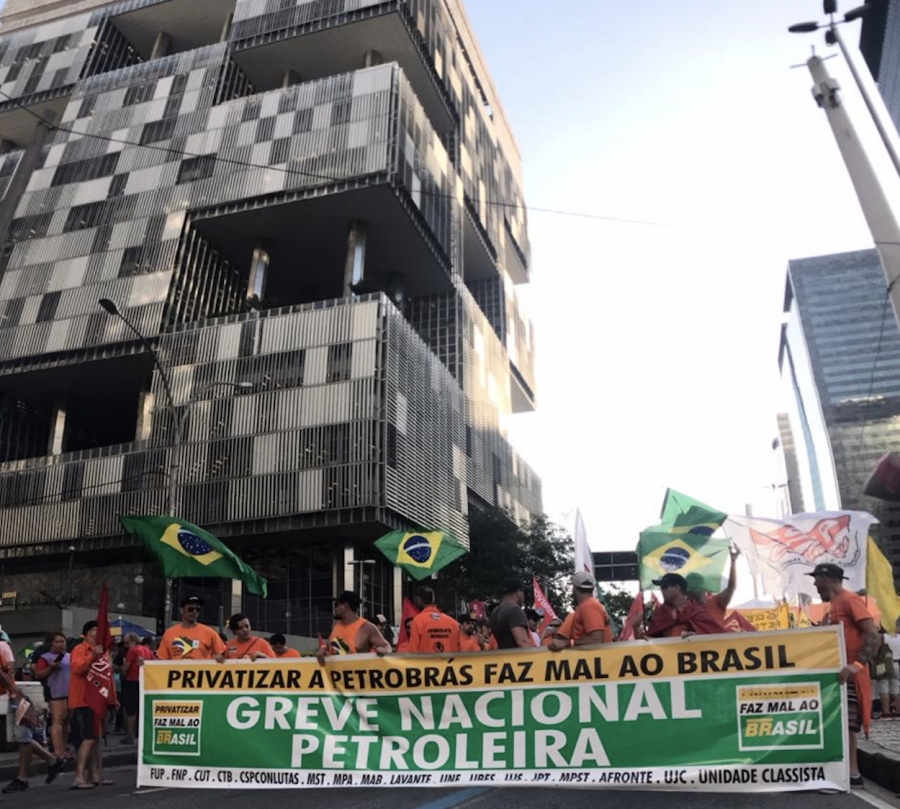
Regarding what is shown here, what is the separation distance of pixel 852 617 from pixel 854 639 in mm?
174

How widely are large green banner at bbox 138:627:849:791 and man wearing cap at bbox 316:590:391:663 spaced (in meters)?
0.66

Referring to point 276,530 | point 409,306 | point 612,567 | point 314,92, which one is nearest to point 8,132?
point 314,92

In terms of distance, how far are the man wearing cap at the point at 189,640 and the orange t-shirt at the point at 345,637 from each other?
4.01 feet

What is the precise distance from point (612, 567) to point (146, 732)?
64693 mm

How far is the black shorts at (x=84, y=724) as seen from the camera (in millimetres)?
8570

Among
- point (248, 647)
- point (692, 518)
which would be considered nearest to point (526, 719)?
point (248, 647)

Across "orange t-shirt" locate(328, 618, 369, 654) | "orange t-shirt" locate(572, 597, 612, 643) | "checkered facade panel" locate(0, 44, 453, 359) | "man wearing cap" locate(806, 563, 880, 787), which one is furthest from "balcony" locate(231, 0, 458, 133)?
"man wearing cap" locate(806, 563, 880, 787)

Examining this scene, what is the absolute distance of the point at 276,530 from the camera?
3712 cm

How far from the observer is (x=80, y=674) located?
8.61 meters

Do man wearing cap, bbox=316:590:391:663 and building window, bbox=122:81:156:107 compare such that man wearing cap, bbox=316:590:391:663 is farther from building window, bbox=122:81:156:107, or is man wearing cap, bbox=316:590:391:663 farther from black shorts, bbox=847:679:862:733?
building window, bbox=122:81:156:107

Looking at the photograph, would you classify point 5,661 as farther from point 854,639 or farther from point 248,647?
point 854,639

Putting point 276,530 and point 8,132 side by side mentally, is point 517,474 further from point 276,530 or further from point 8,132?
point 8,132

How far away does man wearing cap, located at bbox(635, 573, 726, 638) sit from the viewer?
722 centimetres

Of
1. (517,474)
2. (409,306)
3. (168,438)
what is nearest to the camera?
(168,438)
